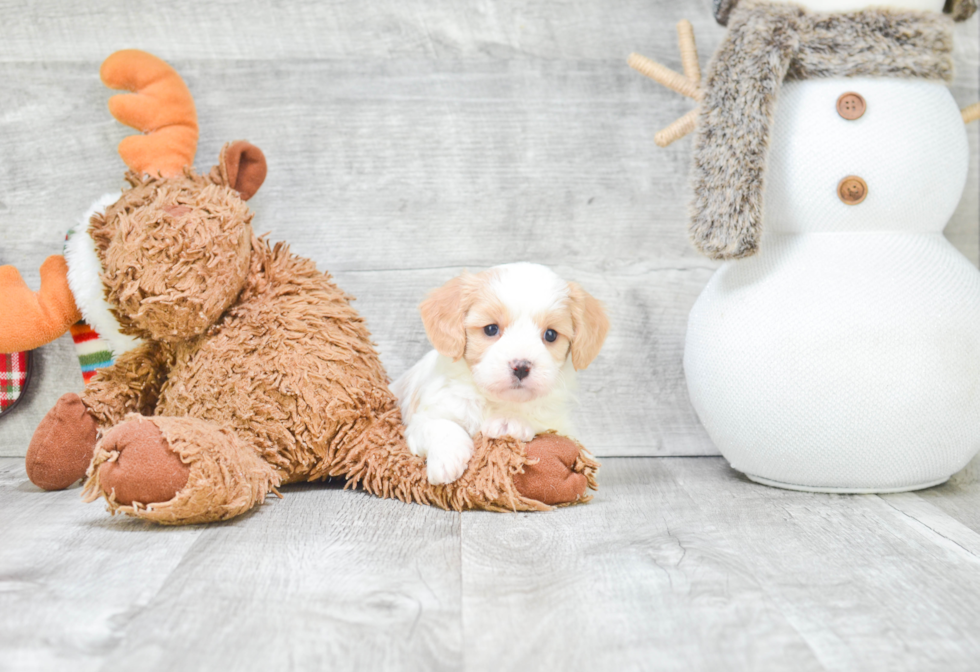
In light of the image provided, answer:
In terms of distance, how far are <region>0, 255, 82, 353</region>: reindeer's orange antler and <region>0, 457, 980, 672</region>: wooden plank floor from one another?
282 mm

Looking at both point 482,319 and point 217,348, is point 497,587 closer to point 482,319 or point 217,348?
point 482,319

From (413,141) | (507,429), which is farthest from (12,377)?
A: (507,429)

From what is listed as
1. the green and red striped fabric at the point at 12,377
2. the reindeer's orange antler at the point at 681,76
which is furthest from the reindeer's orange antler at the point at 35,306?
the reindeer's orange antler at the point at 681,76

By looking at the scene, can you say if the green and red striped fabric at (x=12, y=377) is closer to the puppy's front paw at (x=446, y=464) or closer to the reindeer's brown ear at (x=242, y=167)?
the reindeer's brown ear at (x=242, y=167)

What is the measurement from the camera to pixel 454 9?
5.77 feet

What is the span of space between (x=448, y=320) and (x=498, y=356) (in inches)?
4.2

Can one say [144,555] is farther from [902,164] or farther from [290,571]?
[902,164]

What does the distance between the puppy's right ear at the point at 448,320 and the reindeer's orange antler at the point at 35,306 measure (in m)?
0.65

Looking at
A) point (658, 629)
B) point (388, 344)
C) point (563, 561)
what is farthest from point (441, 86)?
point (658, 629)

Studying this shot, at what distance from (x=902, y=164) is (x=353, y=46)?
1.09 metres

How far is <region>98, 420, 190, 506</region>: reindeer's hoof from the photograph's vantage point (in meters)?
1.13

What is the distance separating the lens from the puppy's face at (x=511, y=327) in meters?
1.29

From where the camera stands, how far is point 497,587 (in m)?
0.99

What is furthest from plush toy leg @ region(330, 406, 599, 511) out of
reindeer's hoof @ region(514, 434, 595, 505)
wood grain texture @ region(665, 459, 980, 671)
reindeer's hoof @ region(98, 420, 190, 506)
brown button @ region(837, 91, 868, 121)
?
brown button @ region(837, 91, 868, 121)
